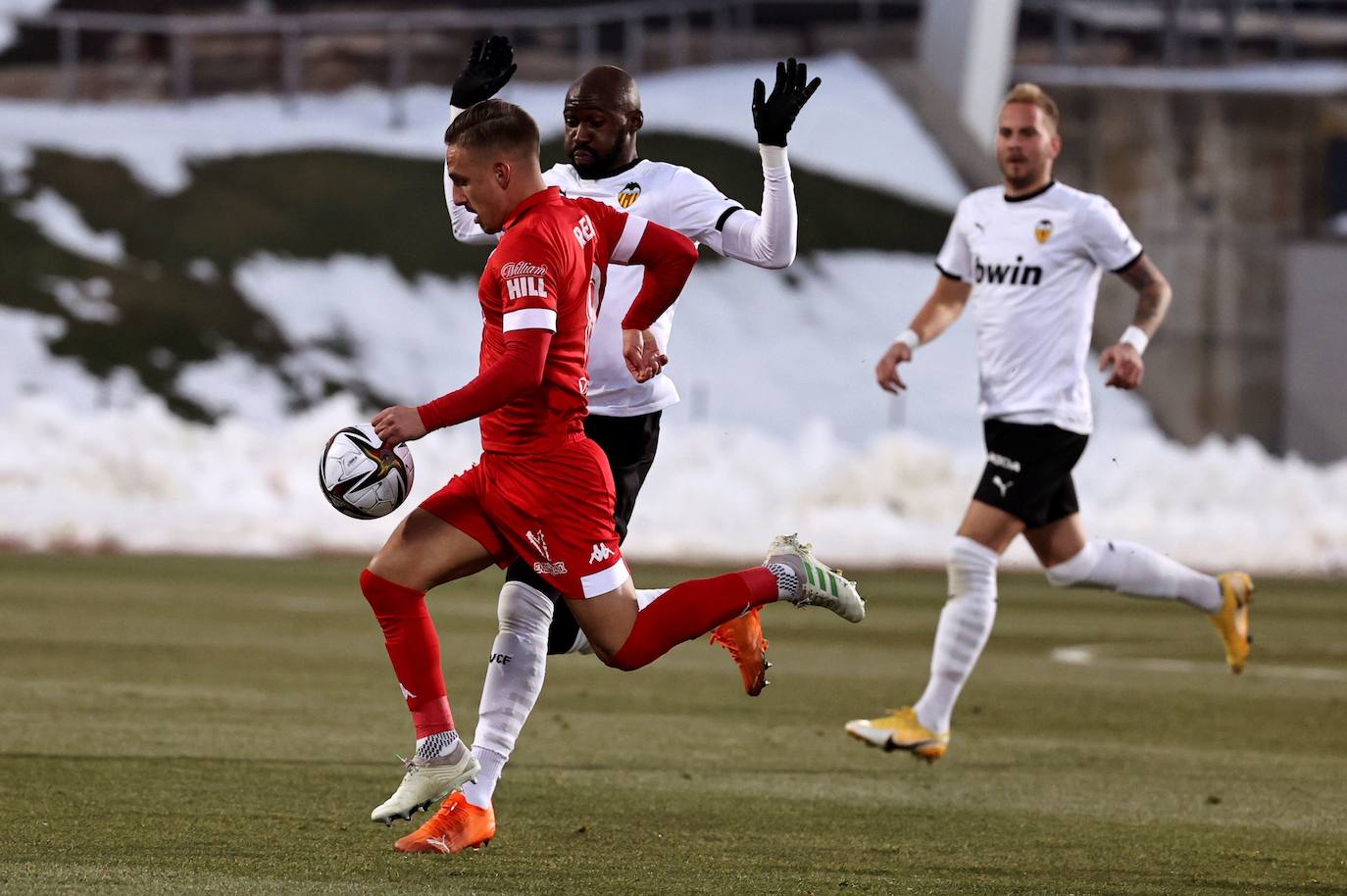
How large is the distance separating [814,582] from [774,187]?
1148mm

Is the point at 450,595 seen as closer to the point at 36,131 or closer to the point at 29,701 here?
the point at 29,701

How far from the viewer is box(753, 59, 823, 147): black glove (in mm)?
6899

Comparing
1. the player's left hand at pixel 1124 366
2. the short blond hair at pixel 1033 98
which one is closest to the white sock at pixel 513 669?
the player's left hand at pixel 1124 366

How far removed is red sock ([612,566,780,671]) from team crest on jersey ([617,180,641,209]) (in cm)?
119

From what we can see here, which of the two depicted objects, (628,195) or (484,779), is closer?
(484,779)

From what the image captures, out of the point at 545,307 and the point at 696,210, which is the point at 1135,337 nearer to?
the point at 696,210

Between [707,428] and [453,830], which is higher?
[453,830]

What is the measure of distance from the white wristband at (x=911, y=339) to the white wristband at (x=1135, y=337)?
30.8 inches

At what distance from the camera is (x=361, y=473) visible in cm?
618

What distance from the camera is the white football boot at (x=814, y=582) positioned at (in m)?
6.92

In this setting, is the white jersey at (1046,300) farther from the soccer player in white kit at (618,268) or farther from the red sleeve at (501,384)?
the red sleeve at (501,384)

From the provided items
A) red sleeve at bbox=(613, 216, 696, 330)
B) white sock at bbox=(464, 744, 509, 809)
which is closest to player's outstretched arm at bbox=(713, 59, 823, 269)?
red sleeve at bbox=(613, 216, 696, 330)

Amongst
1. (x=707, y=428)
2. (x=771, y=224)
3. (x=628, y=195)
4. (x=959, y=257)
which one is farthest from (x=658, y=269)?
(x=707, y=428)

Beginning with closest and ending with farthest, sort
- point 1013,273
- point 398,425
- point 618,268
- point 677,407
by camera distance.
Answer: point 398,425
point 618,268
point 1013,273
point 677,407
